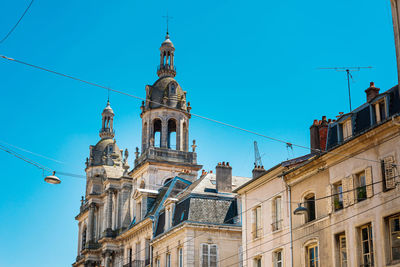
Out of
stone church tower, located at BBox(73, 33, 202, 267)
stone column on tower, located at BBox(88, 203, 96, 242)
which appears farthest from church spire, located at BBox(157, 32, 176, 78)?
stone column on tower, located at BBox(88, 203, 96, 242)

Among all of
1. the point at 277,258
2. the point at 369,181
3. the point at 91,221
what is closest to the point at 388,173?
the point at 369,181

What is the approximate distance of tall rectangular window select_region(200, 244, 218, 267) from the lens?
140 ft

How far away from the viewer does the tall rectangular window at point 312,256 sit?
3041cm

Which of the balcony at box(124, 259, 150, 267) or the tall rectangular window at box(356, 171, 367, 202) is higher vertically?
the balcony at box(124, 259, 150, 267)

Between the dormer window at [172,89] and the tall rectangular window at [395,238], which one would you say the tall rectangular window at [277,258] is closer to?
the tall rectangular window at [395,238]

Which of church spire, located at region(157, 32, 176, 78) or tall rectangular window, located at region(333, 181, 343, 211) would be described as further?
church spire, located at region(157, 32, 176, 78)

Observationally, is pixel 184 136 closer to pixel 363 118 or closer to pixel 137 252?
pixel 137 252

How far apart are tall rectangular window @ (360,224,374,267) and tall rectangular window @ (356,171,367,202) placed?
1.15 metres

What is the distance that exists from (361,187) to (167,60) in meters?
37.5

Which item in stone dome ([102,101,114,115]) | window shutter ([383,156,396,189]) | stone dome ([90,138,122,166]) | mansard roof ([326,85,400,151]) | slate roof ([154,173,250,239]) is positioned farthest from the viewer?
stone dome ([102,101,114,115])

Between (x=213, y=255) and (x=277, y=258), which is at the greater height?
(x=213, y=255)

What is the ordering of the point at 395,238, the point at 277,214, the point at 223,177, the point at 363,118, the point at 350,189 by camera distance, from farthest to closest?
the point at 223,177 < the point at 277,214 < the point at 363,118 < the point at 350,189 < the point at 395,238

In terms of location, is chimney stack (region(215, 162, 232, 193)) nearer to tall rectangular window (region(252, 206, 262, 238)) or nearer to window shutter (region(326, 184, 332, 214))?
tall rectangular window (region(252, 206, 262, 238))

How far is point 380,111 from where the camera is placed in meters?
28.4
